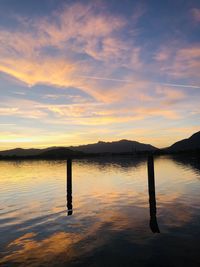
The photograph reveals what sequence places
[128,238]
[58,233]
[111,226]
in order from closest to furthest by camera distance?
[128,238], [58,233], [111,226]

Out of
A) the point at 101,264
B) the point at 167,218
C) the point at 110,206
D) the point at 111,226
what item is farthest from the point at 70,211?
the point at 101,264

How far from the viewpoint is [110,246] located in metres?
14.5

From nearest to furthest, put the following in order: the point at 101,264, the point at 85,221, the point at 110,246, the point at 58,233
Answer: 1. the point at 101,264
2. the point at 110,246
3. the point at 58,233
4. the point at 85,221

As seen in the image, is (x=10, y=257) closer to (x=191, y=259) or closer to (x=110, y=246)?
(x=110, y=246)

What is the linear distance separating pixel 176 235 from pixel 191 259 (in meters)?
3.66

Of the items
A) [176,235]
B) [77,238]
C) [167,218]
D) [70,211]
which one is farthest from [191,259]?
[70,211]

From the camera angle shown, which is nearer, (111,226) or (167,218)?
(111,226)

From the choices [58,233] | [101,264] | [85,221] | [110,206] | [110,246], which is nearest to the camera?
[101,264]

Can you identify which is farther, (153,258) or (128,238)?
(128,238)

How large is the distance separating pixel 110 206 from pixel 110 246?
A: 12378 millimetres

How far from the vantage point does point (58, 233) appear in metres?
17.2

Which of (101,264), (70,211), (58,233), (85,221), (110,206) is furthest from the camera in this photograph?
(110,206)

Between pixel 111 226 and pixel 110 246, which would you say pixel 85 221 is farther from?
pixel 110 246

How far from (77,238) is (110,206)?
11091 millimetres
